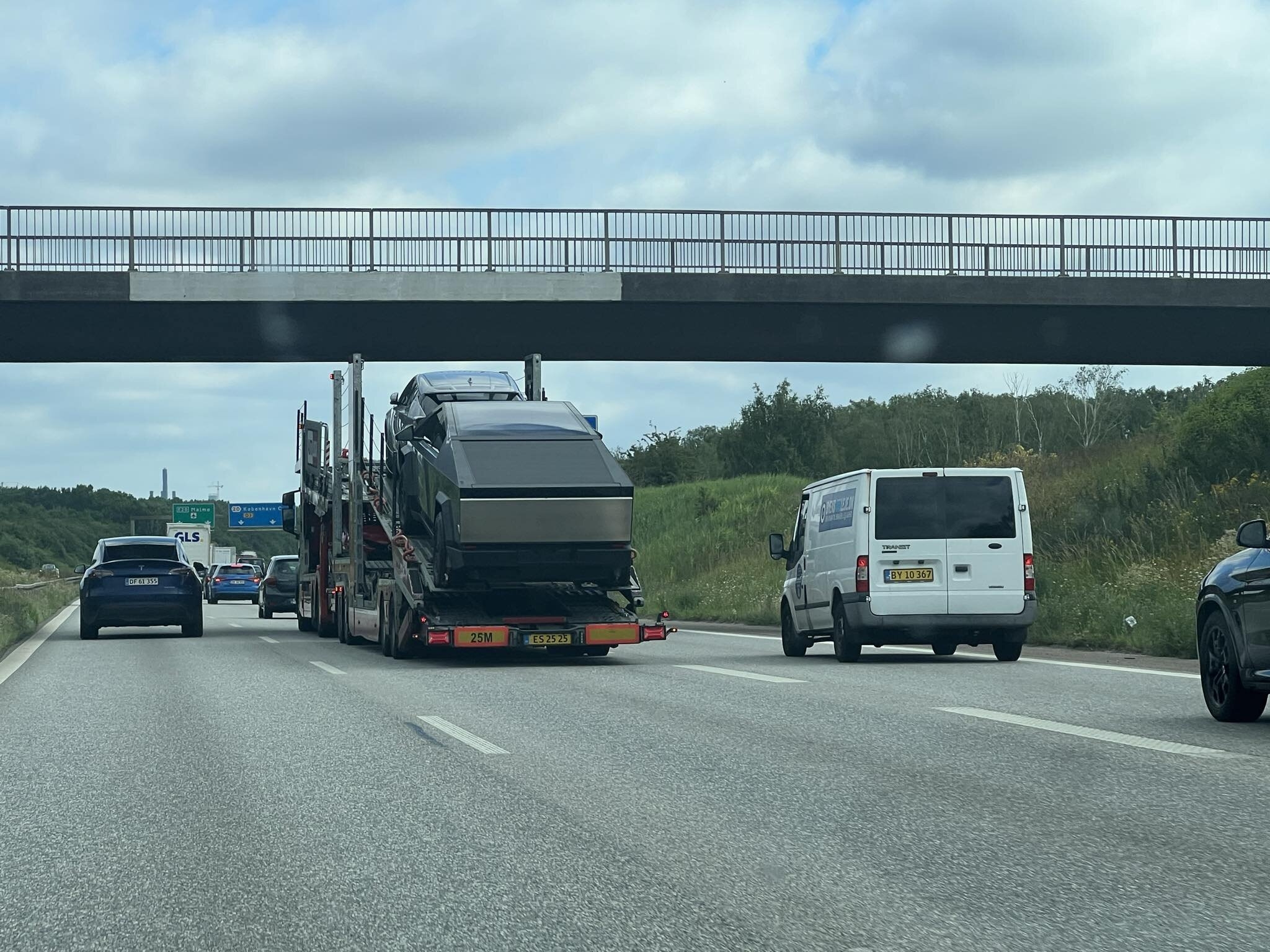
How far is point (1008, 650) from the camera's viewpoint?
62.8 ft

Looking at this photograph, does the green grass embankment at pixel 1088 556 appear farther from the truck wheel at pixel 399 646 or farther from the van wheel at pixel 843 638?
the truck wheel at pixel 399 646

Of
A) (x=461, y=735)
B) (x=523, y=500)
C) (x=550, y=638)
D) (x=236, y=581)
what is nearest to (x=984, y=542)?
(x=550, y=638)

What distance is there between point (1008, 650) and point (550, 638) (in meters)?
5.10

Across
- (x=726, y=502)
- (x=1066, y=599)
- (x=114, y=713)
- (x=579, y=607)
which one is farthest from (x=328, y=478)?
(x=726, y=502)

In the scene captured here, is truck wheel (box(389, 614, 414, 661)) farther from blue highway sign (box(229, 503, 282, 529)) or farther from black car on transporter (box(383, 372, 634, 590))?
blue highway sign (box(229, 503, 282, 529))

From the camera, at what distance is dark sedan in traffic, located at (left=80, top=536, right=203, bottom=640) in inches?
1089

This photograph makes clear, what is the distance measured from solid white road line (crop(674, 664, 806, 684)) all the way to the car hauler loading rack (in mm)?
657

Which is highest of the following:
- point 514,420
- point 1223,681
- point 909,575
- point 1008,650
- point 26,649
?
point 514,420

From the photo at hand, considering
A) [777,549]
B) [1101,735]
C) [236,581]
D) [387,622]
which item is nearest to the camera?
[1101,735]

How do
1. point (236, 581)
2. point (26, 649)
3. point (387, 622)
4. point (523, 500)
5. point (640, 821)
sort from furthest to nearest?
point (236, 581), point (26, 649), point (387, 622), point (523, 500), point (640, 821)

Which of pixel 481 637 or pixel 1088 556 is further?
pixel 1088 556

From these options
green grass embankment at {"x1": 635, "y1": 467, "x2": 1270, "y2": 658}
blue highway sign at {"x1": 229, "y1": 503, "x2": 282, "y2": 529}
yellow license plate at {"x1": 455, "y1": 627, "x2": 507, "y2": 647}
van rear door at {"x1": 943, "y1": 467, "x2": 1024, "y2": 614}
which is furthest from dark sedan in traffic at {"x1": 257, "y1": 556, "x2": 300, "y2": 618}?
blue highway sign at {"x1": 229, "y1": 503, "x2": 282, "y2": 529}

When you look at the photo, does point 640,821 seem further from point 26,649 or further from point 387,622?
point 26,649

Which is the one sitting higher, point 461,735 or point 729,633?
point 461,735
